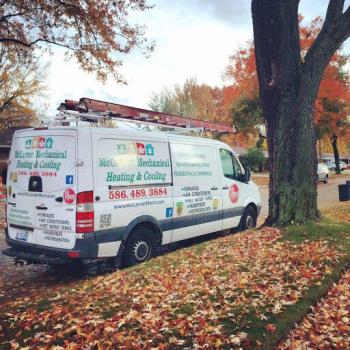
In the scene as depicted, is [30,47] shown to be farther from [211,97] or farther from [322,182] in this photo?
[211,97]

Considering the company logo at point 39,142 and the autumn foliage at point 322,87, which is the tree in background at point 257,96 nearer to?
the autumn foliage at point 322,87

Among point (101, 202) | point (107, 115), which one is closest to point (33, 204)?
point (101, 202)

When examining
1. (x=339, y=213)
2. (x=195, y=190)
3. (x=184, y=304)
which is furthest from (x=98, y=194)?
(x=339, y=213)

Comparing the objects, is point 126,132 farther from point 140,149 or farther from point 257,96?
point 257,96

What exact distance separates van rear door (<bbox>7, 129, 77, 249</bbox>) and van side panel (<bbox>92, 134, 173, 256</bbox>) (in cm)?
43

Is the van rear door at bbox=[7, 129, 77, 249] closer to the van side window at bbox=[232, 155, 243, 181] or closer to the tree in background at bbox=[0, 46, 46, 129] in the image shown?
the van side window at bbox=[232, 155, 243, 181]

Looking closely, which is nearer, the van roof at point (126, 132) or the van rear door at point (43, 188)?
the van rear door at point (43, 188)

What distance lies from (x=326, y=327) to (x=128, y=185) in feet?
12.3

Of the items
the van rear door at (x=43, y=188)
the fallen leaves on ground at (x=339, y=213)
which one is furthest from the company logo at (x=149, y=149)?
the fallen leaves on ground at (x=339, y=213)

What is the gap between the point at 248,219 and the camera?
1012 cm

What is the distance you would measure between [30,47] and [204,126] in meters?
10.2

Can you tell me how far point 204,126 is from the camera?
9547mm

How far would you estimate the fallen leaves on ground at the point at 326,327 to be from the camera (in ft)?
13.0

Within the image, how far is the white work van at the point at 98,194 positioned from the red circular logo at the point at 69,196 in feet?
0.05
